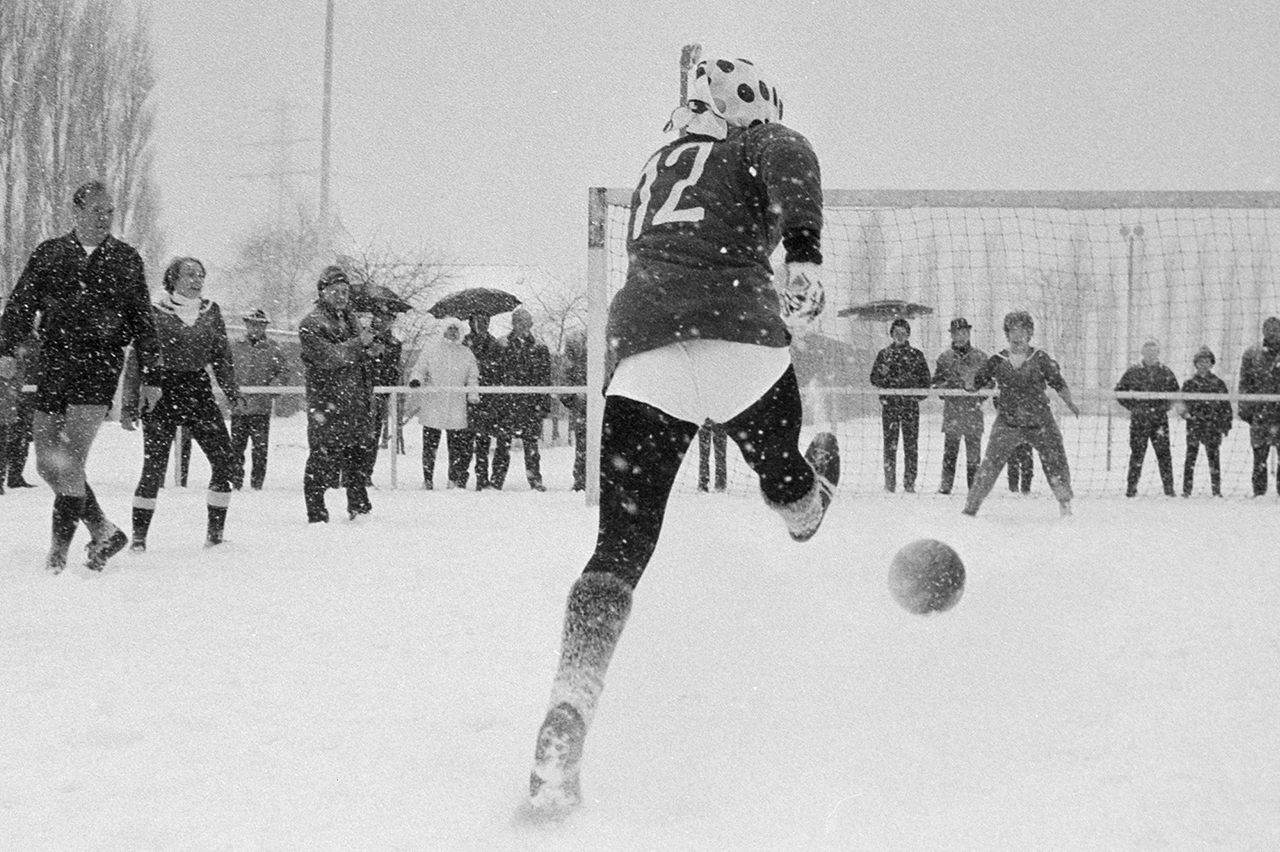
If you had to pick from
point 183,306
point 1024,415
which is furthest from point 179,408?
point 1024,415

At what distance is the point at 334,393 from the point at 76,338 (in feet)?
9.15

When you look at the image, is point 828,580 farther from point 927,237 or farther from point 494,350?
point 494,350

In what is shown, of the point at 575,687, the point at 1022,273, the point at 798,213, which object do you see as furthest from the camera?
the point at 1022,273

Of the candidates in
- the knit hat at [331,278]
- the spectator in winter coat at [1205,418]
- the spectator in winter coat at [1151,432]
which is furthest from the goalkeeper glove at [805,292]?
the spectator in winter coat at [1205,418]

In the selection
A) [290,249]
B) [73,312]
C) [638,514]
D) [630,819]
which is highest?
[290,249]

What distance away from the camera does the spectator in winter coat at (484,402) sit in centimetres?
1077

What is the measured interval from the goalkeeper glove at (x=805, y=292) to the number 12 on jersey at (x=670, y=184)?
0.97ft

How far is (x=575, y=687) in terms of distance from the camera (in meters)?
2.34

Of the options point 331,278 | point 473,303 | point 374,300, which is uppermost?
point 473,303

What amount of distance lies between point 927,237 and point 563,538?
476 cm

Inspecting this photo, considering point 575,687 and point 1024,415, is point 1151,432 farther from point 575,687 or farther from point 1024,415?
point 575,687

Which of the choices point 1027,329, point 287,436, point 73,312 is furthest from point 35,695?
point 287,436

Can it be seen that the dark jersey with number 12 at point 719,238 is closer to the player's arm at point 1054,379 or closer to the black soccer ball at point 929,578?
the black soccer ball at point 929,578

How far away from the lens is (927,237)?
9461 millimetres
